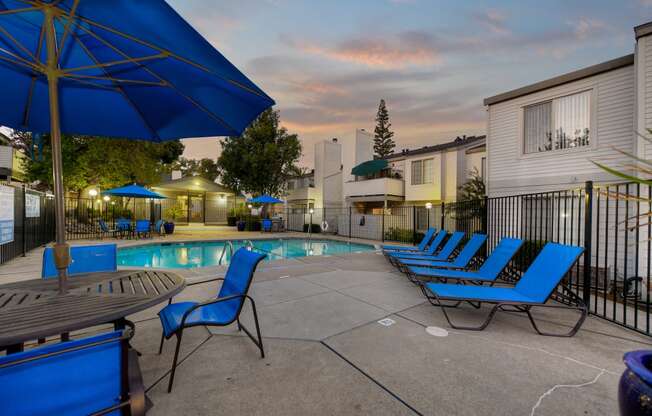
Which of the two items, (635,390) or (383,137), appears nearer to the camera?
(635,390)

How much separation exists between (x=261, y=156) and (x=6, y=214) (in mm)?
14716

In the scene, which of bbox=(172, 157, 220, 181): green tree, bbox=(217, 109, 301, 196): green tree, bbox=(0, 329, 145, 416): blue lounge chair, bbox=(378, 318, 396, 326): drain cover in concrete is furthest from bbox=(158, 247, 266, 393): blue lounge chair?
bbox=(172, 157, 220, 181): green tree

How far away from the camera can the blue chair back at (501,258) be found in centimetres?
437

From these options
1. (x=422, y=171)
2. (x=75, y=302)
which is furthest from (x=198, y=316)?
(x=422, y=171)

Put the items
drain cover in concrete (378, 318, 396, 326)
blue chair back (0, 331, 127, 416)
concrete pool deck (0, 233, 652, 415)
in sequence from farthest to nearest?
drain cover in concrete (378, 318, 396, 326), concrete pool deck (0, 233, 652, 415), blue chair back (0, 331, 127, 416)

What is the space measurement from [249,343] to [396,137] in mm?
42560

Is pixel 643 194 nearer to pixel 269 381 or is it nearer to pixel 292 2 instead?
pixel 269 381

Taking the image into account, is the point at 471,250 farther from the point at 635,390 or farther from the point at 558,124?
the point at 558,124

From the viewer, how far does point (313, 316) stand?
11.9 ft

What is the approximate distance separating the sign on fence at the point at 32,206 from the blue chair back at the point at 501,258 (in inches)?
471

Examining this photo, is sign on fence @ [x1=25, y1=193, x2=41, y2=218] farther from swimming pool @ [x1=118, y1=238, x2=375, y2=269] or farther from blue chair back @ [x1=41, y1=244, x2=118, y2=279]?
blue chair back @ [x1=41, y1=244, x2=118, y2=279]

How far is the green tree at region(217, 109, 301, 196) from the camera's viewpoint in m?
20.4

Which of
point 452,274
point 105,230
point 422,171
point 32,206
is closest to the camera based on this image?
point 452,274

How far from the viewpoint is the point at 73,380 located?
0.99 meters
